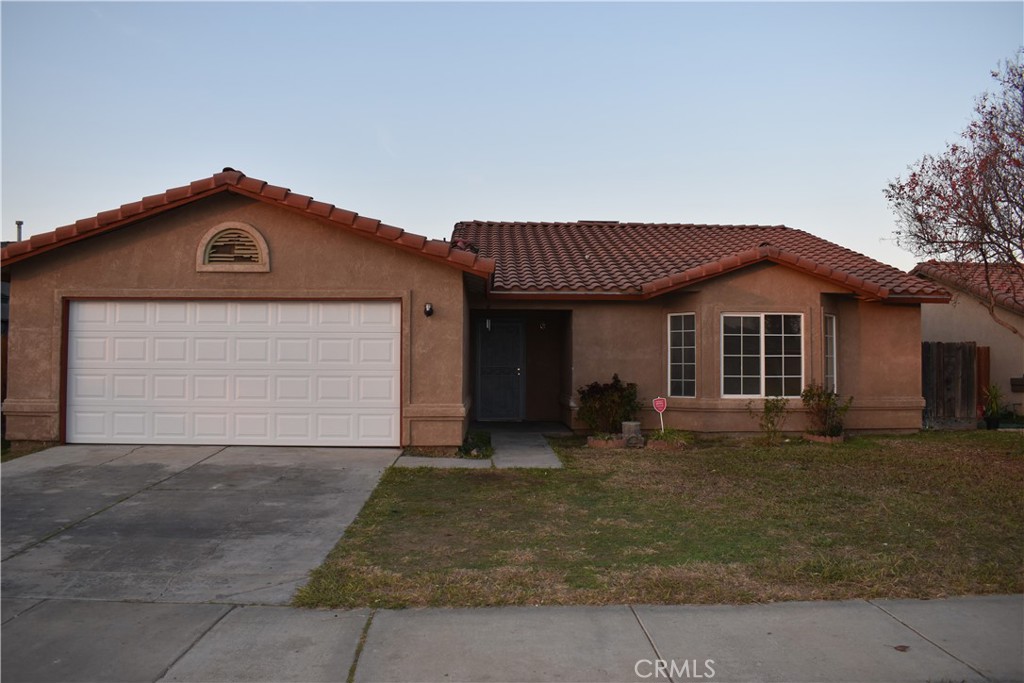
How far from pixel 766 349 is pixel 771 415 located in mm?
1175

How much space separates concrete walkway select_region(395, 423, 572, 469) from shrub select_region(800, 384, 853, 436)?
4.42 m

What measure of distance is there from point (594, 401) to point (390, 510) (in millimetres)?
5913

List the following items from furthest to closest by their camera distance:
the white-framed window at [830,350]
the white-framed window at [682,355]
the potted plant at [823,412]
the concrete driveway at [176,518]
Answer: the white-framed window at [830,350], the white-framed window at [682,355], the potted plant at [823,412], the concrete driveway at [176,518]

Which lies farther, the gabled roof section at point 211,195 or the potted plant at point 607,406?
the potted plant at point 607,406

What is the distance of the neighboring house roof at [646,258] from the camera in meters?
13.2

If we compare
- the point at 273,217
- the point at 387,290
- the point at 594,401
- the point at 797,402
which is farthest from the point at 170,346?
the point at 797,402

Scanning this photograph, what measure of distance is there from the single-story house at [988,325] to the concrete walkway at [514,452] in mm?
9588

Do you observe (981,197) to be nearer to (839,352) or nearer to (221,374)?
(839,352)

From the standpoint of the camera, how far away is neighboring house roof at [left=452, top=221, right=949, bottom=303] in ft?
43.4

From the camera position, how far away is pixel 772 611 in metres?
5.09

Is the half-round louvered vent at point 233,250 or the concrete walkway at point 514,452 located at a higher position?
the half-round louvered vent at point 233,250

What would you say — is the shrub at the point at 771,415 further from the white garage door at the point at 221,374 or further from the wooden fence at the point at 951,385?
the white garage door at the point at 221,374

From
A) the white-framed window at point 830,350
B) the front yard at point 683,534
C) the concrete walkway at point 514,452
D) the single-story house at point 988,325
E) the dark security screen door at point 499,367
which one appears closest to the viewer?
the front yard at point 683,534

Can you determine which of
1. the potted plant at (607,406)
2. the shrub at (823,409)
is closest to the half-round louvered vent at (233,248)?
the potted plant at (607,406)
